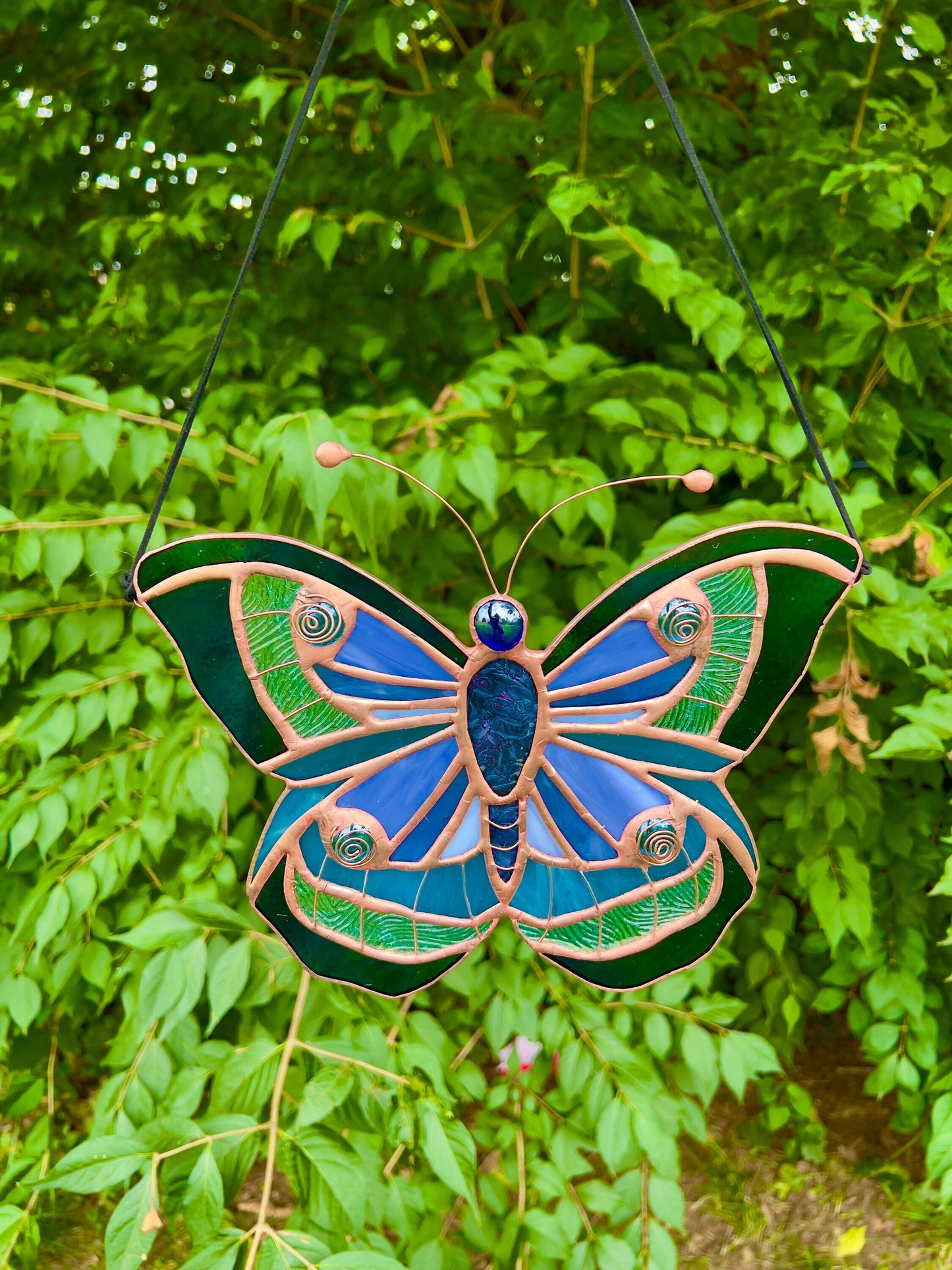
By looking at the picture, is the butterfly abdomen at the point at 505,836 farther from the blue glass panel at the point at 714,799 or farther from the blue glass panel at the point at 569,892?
the blue glass panel at the point at 714,799

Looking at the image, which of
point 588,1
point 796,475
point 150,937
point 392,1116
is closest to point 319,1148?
point 392,1116

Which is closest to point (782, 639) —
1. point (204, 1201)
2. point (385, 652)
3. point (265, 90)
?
point (385, 652)

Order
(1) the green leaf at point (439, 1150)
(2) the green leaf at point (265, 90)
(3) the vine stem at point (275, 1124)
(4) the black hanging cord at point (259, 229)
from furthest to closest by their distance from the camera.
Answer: (2) the green leaf at point (265, 90), (1) the green leaf at point (439, 1150), (3) the vine stem at point (275, 1124), (4) the black hanging cord at point (259, 229)

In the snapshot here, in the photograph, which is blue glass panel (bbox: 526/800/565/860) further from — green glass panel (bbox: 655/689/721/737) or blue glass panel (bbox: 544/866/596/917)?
green glass panel (bbox: 655/689/721/737)

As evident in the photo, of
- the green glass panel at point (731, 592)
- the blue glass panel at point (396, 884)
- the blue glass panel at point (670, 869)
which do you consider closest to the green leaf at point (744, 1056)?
the blue glass panel at point (670, 869)

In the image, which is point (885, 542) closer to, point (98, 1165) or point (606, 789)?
point (606, 789)

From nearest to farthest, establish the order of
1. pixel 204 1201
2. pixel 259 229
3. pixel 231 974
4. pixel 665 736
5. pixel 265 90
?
pixel 259 229 < pixel 665 736 < pixel 204 1201 < pixel 231 974 < pixel 265 90

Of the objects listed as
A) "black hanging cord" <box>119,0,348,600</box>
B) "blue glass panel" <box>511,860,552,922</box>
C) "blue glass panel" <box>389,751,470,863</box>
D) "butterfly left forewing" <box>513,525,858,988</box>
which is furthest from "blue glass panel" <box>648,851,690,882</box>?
"black hanging cord" <box>119,0,348,600</box>
